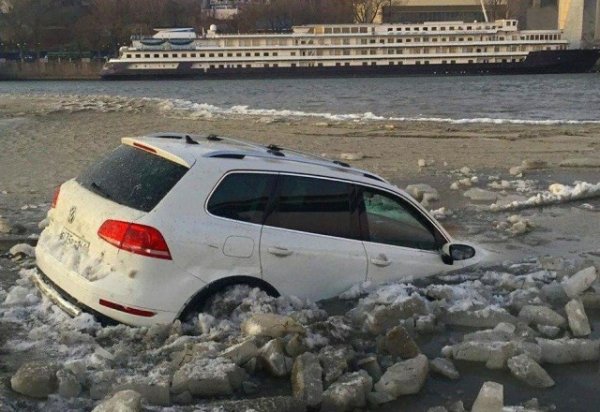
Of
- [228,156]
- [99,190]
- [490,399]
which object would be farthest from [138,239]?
[490,399]

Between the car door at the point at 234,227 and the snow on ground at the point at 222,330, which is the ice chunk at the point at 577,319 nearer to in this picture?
the snow on ground at the point at 222,330

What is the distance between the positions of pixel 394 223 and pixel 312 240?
3.01ft

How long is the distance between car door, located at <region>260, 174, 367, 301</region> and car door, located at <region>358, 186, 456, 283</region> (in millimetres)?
109

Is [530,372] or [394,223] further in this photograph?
[394,223]

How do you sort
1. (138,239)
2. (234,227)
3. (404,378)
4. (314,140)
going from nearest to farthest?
(404,378) < (138,239) < (234,227) < (314,140)

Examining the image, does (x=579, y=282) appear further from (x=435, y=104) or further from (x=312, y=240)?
(x=435, y=104)

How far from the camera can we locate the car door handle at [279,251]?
5.59 metres

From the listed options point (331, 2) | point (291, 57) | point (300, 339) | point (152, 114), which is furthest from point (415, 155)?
point (331, 2)

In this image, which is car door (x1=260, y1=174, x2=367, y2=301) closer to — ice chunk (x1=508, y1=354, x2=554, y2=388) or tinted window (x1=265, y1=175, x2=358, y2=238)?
tinted window (x1=265, y1=175, x2=358, y2=238)

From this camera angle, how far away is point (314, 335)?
527cm

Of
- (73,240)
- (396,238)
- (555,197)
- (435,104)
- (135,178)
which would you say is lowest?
(435,104)

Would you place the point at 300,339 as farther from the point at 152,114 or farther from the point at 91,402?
the point at 152,114

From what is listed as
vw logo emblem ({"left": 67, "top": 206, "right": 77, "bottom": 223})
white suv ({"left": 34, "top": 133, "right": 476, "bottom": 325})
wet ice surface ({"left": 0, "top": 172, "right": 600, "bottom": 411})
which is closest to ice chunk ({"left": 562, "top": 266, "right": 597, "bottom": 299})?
wet ice surface ({"left": 0, "top": 172, "right": 600, "bottom": 411})

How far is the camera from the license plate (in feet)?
17.8
